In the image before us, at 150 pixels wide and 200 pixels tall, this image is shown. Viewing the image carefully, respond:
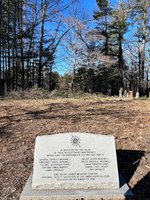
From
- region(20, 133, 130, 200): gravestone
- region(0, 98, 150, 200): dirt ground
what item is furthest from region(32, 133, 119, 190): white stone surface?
region(0, 98, 150, 200): dirt ground

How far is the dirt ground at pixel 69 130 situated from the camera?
3697 millimetres

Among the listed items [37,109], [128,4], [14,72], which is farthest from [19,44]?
[37,109]

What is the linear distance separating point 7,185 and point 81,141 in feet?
3.43

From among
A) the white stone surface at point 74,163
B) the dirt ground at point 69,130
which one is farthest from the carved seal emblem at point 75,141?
the dirt ground at point 69,130

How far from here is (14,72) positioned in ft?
108

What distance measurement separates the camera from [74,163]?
3.40 meters

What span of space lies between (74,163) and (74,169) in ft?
0.22

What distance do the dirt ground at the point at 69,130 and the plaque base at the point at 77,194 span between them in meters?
0.15

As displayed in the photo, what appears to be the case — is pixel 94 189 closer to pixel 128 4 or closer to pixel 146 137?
pixel 146 137

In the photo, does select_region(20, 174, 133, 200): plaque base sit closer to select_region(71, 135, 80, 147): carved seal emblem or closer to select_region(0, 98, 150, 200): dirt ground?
select_region(0, 98, 150, 200): dirt ground

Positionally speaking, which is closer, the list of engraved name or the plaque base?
→ the plaque base

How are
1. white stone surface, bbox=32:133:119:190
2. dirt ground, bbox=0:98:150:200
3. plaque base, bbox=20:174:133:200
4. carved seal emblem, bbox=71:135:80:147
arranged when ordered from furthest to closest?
dirt ground, bbox=0:98:150:200, carved seal emblem, bbox=71:135:80:147, white stone surface, bbox=32:133:119:190, plaque base, bbox=20:174:133:200

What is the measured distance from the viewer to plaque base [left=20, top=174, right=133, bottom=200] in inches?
126

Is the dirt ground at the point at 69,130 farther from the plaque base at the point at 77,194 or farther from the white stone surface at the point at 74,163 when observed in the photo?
the white stone surface at the point at 74,163
